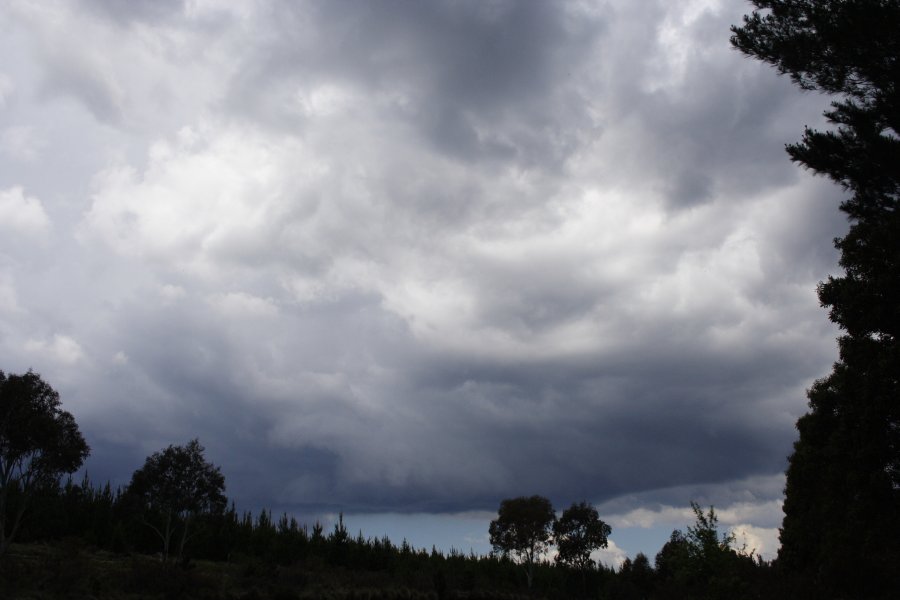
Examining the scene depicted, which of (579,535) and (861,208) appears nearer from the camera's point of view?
(861,208)

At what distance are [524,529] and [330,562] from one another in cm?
2382

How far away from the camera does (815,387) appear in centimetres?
3092

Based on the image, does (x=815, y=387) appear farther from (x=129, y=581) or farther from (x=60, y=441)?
(x=60, y=441)

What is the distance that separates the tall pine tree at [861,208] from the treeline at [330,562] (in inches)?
566

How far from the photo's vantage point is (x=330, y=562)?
62281 millimetres

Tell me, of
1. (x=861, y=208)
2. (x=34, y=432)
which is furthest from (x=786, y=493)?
(x=34, y=432)

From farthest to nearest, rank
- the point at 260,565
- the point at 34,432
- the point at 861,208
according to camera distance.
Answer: the point at 260,565 → the point at 34,432 → the point at 861,208

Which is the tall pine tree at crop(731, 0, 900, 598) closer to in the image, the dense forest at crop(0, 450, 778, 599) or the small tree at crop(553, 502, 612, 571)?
the dense forest at crop(0, 450, 778, 599)

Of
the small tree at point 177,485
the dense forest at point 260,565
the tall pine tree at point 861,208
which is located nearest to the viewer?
the tall pine tree at point 861,208

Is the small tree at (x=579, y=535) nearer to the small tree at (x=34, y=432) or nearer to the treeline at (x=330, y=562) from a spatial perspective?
the treeline at (x=330, y=562)

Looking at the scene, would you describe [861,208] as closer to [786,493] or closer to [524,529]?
[786,493]

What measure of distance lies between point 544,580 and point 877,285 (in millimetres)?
69351

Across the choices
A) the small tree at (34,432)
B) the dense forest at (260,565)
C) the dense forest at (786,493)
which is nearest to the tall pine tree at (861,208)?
the dense forest at (786,493)

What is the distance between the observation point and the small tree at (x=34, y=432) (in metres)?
34.1
